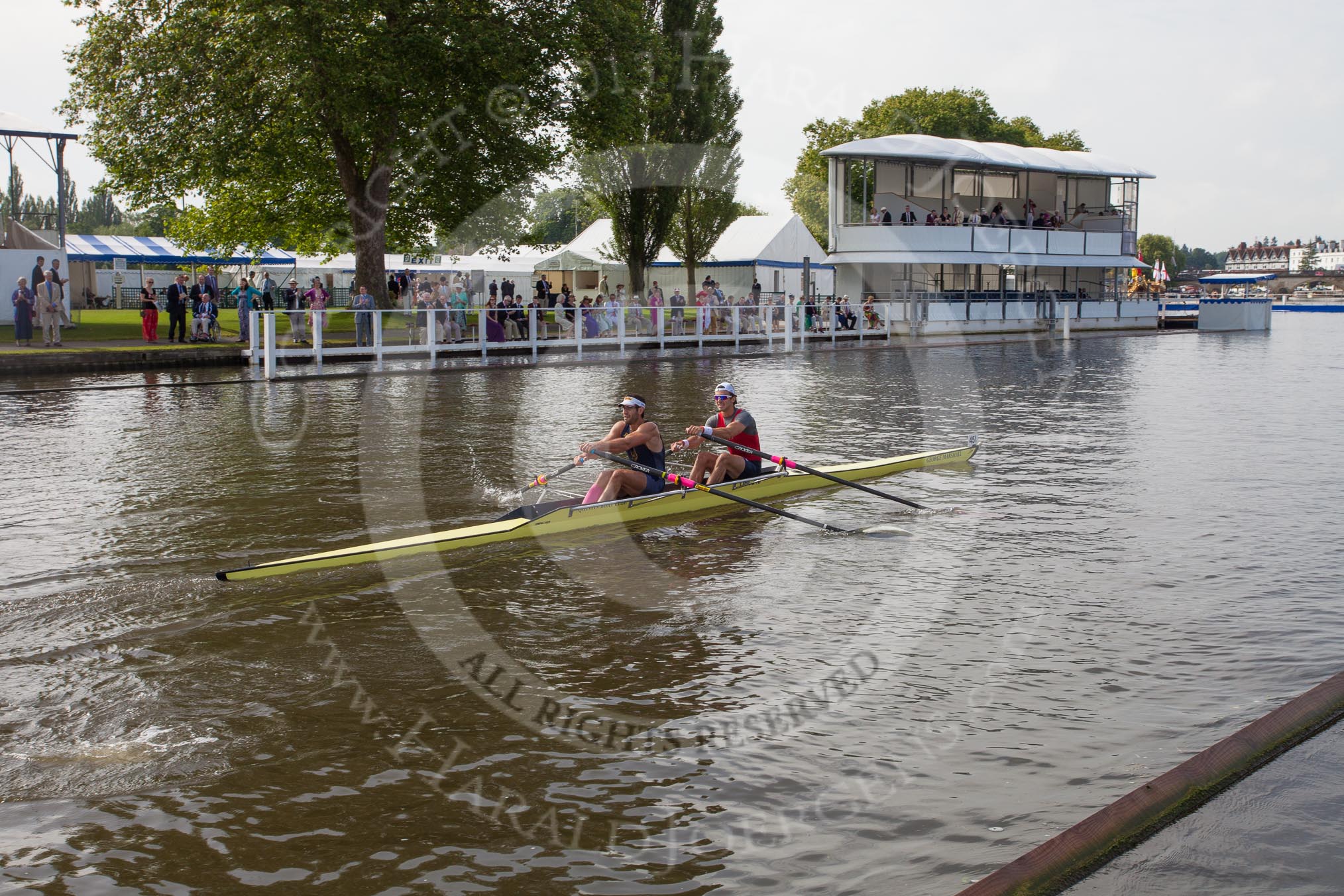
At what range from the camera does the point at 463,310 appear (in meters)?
29.2

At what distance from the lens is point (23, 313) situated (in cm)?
2742

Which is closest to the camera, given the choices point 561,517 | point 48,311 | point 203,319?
point 561,517

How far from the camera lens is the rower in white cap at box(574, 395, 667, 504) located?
1121 centimetres

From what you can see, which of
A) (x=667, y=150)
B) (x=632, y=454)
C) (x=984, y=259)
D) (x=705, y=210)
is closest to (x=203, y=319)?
(x=667, y=150)

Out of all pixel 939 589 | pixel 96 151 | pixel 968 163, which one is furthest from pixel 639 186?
pixel 939 589

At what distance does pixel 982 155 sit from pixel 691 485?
40181 mm

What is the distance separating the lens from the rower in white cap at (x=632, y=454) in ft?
36.8

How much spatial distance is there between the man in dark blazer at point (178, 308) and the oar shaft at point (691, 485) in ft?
74.7

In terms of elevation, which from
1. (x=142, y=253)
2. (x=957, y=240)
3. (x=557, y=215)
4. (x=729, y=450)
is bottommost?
(x=729, y=450)

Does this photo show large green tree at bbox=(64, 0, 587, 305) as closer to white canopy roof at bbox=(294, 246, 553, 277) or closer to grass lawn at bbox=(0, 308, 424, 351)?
grass lawn at bbox=(0, 308, 424, 351)

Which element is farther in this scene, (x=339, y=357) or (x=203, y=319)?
(x=203, y=319)

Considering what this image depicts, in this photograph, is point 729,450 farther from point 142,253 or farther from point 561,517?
point 142,253

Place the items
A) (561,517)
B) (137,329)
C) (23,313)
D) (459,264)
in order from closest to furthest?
(561,517), (23,313), (137,329), (459,264)

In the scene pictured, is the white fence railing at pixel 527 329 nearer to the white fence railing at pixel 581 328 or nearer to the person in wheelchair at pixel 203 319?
the white fence railing at pixel 581 328
